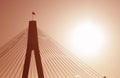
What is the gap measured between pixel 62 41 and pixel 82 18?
1.11 feet

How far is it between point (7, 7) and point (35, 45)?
2.29 feet

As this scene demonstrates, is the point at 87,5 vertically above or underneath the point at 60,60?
above

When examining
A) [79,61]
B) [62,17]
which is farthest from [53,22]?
[79,61]

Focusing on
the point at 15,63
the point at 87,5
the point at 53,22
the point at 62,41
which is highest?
the point at 87,5

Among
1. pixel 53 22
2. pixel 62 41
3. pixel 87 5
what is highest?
pixel 87 5

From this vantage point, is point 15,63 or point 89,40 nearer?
point 15,63

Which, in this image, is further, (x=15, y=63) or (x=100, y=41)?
(x=100, y=41)

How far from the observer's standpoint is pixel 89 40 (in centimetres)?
284

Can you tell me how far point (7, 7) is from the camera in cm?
277

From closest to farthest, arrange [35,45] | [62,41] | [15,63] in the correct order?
[35,45] < [15,63] < [62,41]

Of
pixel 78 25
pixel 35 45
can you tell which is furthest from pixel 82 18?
pixel 35 45

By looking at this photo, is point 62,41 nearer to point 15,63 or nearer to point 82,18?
point 82,18

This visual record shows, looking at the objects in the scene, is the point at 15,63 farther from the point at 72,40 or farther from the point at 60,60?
the point at 72,40

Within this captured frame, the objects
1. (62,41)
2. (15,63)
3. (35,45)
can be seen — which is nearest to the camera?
→ (35,45)
